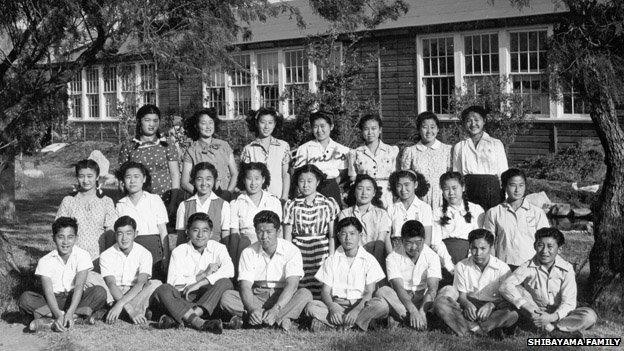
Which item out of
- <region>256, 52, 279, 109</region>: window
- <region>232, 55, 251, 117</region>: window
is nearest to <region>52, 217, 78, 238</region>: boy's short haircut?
<region>256, 52, 279, 109</region>: window

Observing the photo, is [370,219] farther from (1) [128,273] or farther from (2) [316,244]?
(1) [128,273]

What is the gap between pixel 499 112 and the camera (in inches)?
485

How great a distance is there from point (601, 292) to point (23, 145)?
7045 millimetres

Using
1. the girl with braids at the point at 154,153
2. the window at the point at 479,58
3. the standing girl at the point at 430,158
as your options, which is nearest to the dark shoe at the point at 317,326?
the standing girl at the point at 430,158

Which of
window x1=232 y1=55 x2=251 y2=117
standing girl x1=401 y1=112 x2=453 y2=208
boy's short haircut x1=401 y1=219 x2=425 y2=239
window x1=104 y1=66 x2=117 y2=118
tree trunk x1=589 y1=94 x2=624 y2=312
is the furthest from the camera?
window x1=104 y1=66 x2=117 y2=118

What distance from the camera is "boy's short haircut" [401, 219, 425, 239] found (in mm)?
5766

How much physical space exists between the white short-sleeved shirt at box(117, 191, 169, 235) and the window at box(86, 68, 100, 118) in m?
17.8

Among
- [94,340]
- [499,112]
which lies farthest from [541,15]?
[94,340]

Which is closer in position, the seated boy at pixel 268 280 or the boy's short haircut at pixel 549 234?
the boy's short haircut at pixel 549 234

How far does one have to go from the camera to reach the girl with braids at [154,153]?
21.8ft

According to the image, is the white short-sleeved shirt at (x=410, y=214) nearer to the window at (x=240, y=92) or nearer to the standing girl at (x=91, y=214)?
the standing girl at (x=91, y=214)

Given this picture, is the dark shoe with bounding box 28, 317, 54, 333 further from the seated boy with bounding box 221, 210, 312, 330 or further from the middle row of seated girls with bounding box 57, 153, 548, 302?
the seated boy with bounding box 221, 210, 312, 330

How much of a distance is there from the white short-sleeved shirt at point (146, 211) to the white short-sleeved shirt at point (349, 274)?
144cm

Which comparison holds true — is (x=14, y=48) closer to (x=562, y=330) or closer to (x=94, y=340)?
(x=94, y=340)
